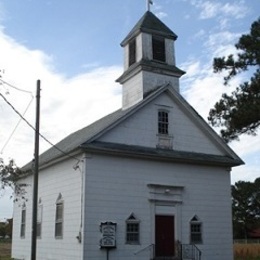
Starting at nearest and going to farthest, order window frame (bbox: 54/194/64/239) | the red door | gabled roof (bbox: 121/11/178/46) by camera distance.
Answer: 1. the red door
2. window frame (bbox: 54/194/64/239)
3. gabled roof (bbox: 121/11/178/46)

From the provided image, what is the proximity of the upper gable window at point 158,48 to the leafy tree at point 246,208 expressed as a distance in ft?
205

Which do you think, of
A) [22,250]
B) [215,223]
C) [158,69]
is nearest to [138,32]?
[158,69]

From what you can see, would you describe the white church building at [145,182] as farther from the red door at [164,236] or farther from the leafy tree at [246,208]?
the leafy tree at [246,208]

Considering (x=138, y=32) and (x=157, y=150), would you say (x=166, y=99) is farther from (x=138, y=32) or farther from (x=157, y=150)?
(x=138, y=32)

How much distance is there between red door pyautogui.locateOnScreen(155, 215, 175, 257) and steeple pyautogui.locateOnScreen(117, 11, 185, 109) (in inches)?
251

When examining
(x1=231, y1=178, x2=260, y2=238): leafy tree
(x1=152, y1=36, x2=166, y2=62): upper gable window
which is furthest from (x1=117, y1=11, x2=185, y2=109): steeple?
(x1=231, y1=178, x2=260, y2=238): leafy tree

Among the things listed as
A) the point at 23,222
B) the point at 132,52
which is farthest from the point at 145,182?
the point at 23,222

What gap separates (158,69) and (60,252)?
10514mm

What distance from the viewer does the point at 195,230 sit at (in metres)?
22.3

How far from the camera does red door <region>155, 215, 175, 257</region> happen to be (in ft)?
69.5

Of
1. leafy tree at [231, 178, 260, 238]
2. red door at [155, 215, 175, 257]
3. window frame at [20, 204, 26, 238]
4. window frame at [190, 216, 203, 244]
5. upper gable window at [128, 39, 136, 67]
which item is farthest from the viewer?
leafy tree at [231, 178, 260, 238]

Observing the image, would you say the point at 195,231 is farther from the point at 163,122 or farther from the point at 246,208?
the point at 246,208

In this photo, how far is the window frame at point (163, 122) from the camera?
22781 millimetres

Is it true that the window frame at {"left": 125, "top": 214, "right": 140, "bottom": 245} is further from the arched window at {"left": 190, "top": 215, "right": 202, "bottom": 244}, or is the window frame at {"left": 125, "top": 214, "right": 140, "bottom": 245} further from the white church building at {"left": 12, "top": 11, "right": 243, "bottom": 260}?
the arched window at {"left": 190, "top": 215, "right": 202, "bottom": 244}
